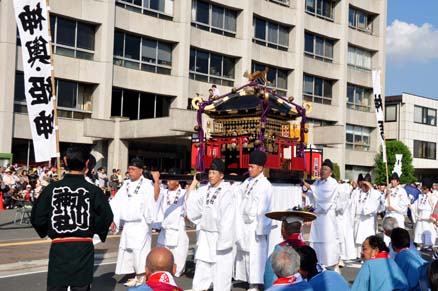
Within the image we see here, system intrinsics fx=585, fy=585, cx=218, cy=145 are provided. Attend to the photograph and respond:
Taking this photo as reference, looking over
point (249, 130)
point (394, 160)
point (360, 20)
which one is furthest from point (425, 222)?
point (360, 20)

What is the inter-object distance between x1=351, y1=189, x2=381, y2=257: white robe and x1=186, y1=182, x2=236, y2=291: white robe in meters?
5.20

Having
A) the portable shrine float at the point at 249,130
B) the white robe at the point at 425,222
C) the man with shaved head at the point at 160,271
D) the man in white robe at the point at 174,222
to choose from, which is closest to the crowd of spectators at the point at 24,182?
the portable shrine float at the point at 249,130

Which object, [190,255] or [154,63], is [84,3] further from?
[190,255]

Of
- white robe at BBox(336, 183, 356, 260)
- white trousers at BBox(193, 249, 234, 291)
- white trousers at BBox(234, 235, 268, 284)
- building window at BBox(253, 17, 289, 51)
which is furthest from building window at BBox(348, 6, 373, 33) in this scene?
Answer: white trousers at BBox(193, 249, 234, 291)

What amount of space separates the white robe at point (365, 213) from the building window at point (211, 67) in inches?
804

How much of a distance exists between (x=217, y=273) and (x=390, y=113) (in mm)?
44594

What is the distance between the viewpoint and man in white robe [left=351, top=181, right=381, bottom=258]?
12336mm

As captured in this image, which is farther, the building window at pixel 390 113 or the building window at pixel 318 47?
the building window at pixel 390 113

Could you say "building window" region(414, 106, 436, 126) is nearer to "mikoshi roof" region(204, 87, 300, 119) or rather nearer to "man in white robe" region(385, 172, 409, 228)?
"man in white robe" region(385, 172, 409, 228)

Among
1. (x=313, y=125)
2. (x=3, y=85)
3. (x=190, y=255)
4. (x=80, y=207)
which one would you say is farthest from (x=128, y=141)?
(x=80, y=207)

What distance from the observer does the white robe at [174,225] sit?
31.7 ft

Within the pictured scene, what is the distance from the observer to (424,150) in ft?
168

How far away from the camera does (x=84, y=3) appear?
2712 centimetres

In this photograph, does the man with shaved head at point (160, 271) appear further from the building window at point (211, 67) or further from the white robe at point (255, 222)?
the building window at point (211, 67)
